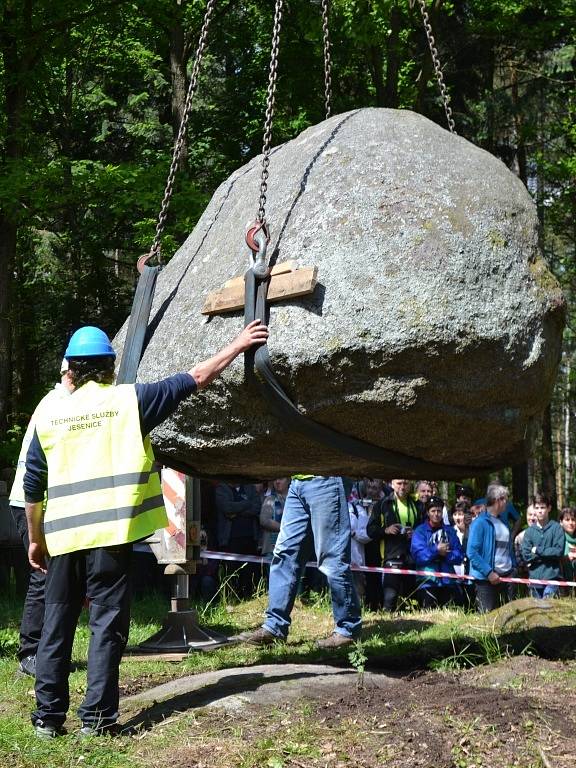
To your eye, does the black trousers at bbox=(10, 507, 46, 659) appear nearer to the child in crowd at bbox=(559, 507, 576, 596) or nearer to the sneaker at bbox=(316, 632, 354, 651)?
the sneaker at bbox=(316, 632, 354, 651)

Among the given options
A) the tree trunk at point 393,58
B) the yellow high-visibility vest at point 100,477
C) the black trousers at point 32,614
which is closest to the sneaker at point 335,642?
the black trousers at point 32,614

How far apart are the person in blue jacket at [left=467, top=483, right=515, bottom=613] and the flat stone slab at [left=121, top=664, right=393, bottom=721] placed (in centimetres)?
352

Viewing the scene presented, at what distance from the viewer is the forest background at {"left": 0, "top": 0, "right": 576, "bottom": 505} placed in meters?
13.9

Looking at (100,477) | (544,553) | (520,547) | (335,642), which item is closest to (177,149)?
(100,477)

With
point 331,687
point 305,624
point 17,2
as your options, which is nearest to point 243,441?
point 331,687

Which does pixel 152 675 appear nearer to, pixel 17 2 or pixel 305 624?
pixel 305 624

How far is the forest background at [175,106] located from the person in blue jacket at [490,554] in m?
6.32

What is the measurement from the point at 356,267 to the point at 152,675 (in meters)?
3.19

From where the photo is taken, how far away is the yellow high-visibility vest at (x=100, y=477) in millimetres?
4398

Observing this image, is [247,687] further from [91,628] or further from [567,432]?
[567,432]

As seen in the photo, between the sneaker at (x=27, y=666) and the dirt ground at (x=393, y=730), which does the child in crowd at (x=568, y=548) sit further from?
the sneaker at (x=27, y=666)

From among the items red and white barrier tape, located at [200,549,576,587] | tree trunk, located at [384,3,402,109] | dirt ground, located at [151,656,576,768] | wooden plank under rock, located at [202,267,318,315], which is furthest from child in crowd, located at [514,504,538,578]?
tree trunk, located at [384,3,402,109]

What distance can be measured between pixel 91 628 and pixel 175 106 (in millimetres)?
11704

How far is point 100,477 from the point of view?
14.5 feet
